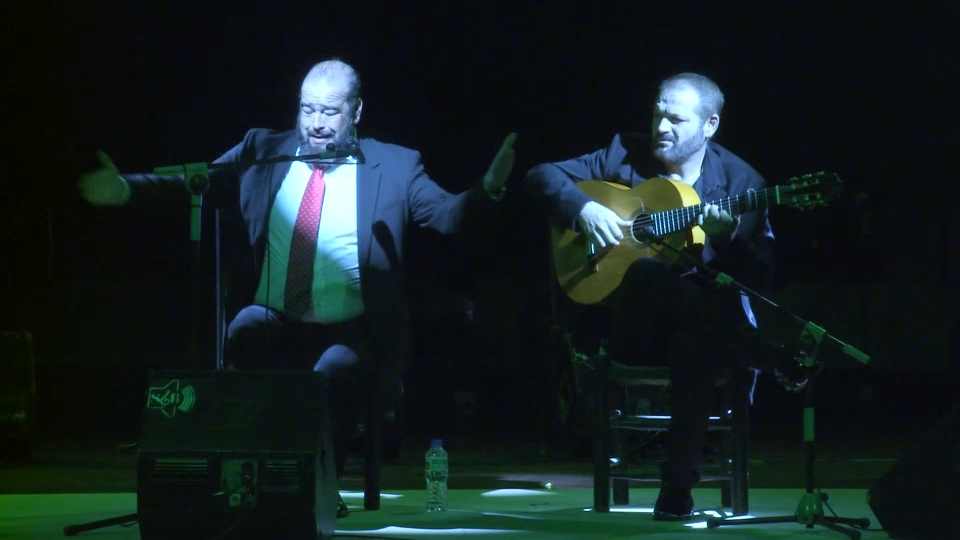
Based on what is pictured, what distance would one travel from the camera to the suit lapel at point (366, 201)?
4422 millimetres

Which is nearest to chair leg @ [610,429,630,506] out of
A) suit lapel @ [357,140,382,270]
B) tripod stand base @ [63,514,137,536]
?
suit lapel @ [357,140,382,270]

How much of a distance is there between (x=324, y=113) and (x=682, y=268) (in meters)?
1.40

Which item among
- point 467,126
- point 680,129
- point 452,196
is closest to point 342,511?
point 452,196

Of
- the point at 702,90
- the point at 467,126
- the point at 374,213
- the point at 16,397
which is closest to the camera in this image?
the point at 374,213

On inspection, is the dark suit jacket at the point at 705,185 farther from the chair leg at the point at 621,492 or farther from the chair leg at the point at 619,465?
the chair leg at the point at 621,492

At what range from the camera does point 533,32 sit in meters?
8.33

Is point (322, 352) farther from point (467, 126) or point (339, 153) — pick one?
point (467, 126)

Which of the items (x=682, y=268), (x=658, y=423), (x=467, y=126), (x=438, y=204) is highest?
(x=467, y=126)

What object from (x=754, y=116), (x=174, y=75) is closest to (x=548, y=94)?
(x=754, y=116)

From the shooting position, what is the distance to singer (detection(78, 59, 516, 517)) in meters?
4.28

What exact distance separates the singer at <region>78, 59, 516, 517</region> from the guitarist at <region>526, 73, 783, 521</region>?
691mm

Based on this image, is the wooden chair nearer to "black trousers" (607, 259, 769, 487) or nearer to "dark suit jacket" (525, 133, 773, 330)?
"black trousers" (607, 259, 769, 487)

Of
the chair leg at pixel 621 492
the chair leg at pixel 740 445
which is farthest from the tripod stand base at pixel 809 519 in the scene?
the chair leg at pixel 621 492

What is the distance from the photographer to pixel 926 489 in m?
3.57
